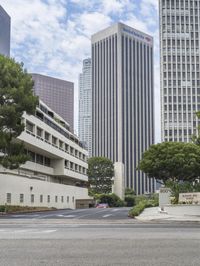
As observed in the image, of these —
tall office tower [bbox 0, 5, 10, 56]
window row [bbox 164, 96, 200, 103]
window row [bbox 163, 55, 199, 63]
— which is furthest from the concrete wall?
window row [bbox 163, 55, 199, 63]

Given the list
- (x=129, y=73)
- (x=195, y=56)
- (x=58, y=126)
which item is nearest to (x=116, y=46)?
(x=129, y=73)

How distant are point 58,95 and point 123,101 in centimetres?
2521

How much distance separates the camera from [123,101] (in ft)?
613

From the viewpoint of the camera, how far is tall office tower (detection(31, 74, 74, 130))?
178 metres

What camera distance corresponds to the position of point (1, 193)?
47844 mm

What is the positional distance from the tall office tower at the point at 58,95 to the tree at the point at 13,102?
13520 cm

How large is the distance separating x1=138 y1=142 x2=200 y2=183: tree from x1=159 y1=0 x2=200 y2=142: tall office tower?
Answer: 238 feet

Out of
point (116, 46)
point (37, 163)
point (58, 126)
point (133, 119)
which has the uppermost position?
point (116, 46)

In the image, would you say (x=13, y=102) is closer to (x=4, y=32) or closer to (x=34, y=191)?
(x=34, y=191)

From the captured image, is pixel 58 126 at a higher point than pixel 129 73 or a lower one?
lower

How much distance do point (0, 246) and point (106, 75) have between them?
183890mm

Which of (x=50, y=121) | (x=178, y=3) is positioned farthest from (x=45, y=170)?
(x=178, y=3)

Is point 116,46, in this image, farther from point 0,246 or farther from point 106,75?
point 0,246

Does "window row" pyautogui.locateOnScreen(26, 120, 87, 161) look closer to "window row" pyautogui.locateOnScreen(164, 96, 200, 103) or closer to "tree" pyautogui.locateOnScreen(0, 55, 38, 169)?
"tree" pyautogui.locateOnScreen(0, 55, 38, 169)
